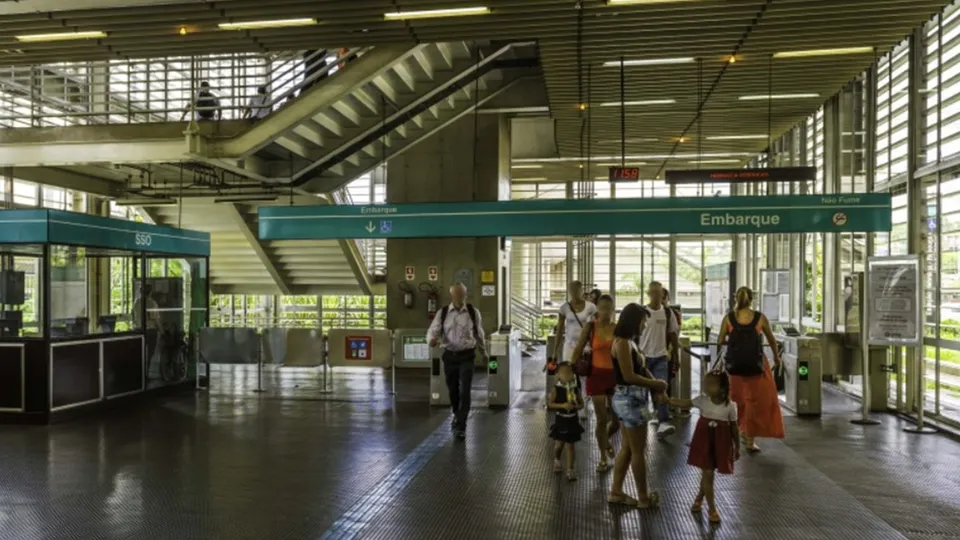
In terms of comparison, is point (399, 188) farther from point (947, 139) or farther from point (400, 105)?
point (947, 139)

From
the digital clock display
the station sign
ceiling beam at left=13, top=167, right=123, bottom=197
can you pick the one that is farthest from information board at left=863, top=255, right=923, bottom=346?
ceiling beam at left=13, top=167, right=123, bottom=197

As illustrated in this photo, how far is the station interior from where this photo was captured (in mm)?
5801

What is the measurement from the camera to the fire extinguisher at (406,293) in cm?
1425

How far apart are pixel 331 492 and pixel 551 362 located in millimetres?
2489

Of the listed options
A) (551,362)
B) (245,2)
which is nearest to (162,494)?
(551,362)

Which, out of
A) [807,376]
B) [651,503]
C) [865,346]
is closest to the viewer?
[651,503]

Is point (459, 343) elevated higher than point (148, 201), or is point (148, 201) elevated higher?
point (148, 201)

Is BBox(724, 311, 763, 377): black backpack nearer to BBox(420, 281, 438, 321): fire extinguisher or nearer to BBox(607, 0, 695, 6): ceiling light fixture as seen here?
BBox(607, 0, 695, 6): ceiling light fixture

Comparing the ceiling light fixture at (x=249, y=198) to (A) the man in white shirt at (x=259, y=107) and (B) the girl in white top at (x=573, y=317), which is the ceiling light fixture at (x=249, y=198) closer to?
(A) the man in white shirt at (x=259, y=107)

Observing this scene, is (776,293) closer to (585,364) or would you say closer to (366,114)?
(366,114)

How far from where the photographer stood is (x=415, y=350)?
11727mm

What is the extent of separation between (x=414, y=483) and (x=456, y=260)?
846 centimetres

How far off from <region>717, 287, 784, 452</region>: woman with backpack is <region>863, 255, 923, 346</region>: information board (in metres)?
2.12

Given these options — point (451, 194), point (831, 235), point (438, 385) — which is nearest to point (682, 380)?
point (438, 385)
